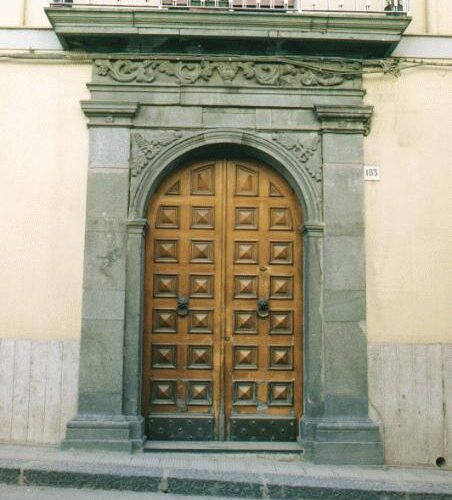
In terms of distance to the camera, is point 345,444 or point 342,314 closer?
point 345,444

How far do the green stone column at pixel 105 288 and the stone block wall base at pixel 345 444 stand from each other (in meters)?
1.82

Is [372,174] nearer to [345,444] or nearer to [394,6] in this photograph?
[394,6]

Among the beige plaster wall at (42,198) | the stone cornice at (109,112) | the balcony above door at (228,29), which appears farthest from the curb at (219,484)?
the balcony above door at (228,29)

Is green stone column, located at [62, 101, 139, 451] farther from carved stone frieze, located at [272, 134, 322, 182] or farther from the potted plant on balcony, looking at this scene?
the potted plant on balcony

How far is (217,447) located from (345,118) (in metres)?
3.66

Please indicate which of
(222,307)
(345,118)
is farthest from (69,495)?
(345,118)

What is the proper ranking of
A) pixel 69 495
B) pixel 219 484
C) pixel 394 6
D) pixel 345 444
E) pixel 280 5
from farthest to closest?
pixel 280 5
pixel 394 6
pixel 345 444
pixel 219 484
pixel 69 495

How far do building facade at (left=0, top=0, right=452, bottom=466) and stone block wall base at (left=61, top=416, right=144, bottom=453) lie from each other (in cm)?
7

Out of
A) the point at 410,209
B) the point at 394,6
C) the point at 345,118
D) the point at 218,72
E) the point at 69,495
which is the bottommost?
the point at 69,495

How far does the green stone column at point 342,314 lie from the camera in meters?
6.55

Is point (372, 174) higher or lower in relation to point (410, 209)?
higher

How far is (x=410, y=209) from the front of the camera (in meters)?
6.92

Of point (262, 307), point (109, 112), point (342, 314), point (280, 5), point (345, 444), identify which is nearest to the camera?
point (345, 444)

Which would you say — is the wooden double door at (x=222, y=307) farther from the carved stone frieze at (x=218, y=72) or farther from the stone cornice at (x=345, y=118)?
the carved stone frieze at (x=218, y=72)
